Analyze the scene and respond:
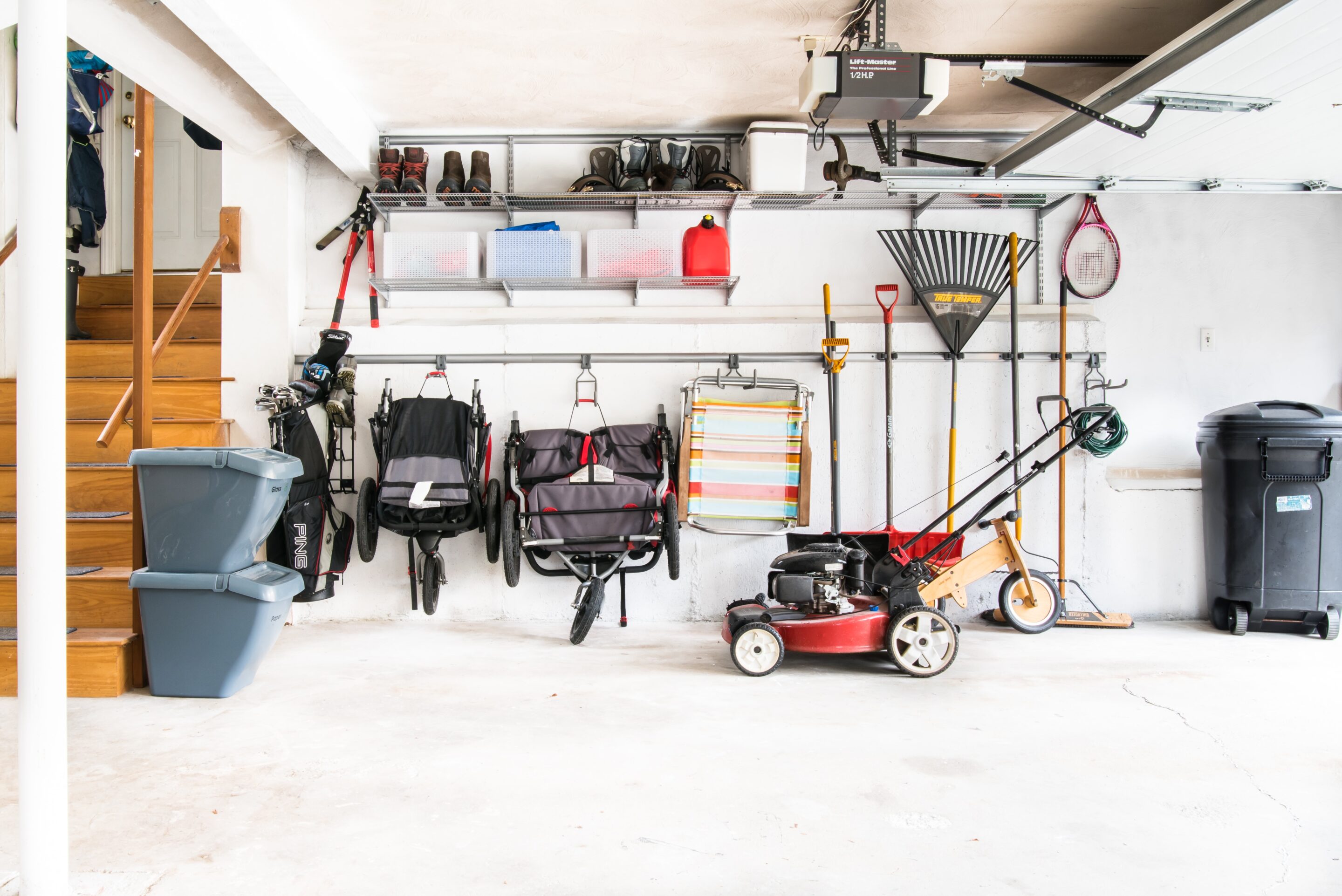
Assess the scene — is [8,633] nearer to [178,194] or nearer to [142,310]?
[142,310]

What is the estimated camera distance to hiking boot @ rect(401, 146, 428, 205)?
4086 mm

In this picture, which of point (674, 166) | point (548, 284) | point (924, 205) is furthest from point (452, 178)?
point (924, 205)

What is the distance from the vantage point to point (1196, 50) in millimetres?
2682

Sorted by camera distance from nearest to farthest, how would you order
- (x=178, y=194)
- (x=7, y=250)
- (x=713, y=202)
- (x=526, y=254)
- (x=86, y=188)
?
(x=7, y=250) < (x=526, y=254) < (x=713, y=202) < (x=86, y=188) < (x=178, y=194)

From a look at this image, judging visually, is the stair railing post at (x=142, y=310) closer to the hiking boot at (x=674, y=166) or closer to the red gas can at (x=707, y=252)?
the hiking boot at (x=674, y=166)

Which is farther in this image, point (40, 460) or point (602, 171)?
point (602, 171)

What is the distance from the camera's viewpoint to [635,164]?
4203 millimetres

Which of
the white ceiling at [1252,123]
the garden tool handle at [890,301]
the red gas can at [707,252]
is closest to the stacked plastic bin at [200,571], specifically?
the red gas can at [707,252]

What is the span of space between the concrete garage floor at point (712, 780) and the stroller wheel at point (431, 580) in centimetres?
52

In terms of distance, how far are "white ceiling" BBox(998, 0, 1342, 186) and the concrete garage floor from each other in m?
2.33

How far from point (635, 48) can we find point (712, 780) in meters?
2.96

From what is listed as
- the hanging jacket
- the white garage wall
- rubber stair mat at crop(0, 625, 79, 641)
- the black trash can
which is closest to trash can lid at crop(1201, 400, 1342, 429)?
the black trash can

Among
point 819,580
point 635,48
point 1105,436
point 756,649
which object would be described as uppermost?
point 635,48

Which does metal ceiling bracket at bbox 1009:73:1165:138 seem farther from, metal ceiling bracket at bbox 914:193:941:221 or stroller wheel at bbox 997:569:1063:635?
stroller wheel at bbox 997:569:1063:635
